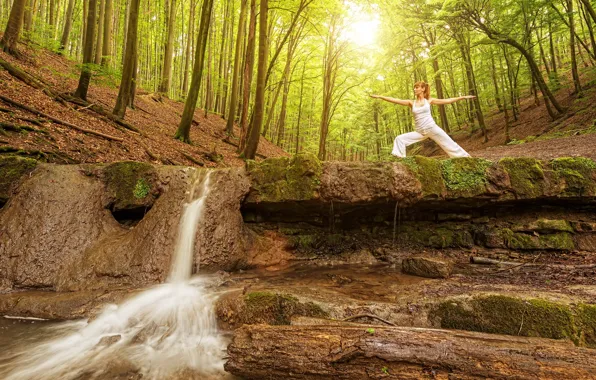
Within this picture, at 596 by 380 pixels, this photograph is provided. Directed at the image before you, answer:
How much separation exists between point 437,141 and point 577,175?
2.50 metres

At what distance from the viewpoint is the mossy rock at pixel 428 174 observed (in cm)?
554

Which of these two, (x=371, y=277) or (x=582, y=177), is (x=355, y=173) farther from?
(x=582, y=177)

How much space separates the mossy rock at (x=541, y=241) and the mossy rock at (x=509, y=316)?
276 centimetres

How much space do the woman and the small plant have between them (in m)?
5.10

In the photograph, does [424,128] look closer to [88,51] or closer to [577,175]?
[577,175]

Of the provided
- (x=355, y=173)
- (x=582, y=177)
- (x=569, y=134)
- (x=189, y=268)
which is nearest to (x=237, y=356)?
(x=189, y=268)

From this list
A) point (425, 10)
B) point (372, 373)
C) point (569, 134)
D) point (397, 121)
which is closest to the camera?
point (372, 373)

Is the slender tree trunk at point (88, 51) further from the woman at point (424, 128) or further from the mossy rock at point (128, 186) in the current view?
the woman at point (424, 128)

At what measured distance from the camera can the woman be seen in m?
5.80

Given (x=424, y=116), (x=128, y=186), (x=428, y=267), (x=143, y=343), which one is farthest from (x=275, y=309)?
(x=424, y=116)

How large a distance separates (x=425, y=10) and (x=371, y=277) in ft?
44.6

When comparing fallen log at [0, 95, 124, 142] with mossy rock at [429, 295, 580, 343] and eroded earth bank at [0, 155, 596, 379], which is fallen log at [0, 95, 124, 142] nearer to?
eroded earth bank at [0, 155, 596, 379]

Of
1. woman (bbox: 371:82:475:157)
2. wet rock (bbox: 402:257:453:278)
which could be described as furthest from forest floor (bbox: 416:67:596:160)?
wet rock (bbox: 402:257:453:278)

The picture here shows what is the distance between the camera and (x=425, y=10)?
1309 centimetres
